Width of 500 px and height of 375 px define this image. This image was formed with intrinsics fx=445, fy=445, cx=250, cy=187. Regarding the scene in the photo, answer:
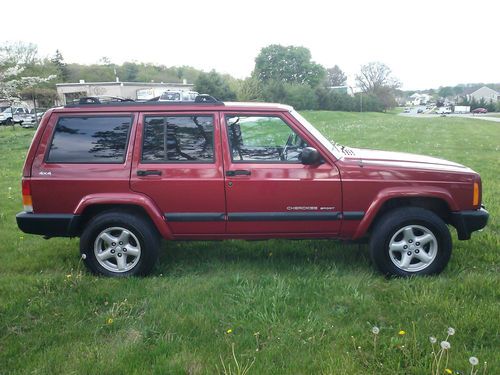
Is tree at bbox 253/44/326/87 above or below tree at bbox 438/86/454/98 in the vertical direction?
above

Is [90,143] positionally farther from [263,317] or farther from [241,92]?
[241,92]

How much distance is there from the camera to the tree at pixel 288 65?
9388cm

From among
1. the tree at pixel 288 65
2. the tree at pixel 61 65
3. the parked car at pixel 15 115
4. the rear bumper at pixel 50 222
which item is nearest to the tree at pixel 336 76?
the tree at pixel 288 65

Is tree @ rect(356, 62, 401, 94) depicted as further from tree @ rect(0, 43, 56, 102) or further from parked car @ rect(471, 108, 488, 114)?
tree @ rect(0, 43, 56, 102)

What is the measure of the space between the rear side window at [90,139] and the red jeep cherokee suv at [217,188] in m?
0.01

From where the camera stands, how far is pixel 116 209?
15.0 ft

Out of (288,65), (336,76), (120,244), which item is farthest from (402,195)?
(336,76)

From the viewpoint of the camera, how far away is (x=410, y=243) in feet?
14.5

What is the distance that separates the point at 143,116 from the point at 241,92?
149 feet

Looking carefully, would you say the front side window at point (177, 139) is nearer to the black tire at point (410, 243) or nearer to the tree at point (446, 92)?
the black tire at point (410, 243)

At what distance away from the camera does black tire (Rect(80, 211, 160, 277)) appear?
175 inches

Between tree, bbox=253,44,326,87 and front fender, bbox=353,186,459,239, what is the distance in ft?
299

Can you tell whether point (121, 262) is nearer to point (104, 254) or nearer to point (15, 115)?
point (104, 254)

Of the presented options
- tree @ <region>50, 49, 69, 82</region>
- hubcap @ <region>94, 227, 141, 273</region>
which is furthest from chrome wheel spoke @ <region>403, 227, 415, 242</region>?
tree @ <region>50, 49, 69, 82</region>
